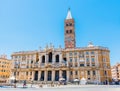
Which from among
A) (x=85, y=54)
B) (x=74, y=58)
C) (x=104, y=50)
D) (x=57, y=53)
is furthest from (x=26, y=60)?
(x=104, y=50)

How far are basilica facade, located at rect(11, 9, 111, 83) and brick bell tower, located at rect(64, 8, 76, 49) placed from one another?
1255 centimetres

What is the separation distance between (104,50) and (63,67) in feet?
62.5

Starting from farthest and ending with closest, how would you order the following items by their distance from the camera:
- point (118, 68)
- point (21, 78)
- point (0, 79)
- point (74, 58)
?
1. point (118, 68)
2. point (0, 79)
3. point (21, 78)
4. point (74, 58)

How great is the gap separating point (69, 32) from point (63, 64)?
966 inches

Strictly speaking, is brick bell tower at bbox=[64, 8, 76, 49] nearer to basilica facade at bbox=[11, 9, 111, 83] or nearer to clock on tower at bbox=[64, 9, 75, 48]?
clock on tower at bbox=[64, 9, 75, 48]

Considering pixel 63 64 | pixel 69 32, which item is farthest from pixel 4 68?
Result: pixel 69 32

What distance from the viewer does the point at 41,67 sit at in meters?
76.9

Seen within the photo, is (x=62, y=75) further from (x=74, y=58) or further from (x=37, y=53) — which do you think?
(x=37, y=53)

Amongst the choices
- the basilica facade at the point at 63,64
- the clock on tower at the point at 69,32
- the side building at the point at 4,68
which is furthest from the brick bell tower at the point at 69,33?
the side building at the point at 4,68

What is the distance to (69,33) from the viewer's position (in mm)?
92375

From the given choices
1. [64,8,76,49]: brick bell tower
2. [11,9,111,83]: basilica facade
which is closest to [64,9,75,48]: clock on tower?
[64,8,76,49]: brick bell tower

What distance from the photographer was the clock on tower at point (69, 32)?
90.0 meters

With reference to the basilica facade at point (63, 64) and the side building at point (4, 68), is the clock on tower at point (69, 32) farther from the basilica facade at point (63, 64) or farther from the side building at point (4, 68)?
the side building at point (4, 68)

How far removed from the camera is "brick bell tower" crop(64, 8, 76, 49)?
89.9 metres
